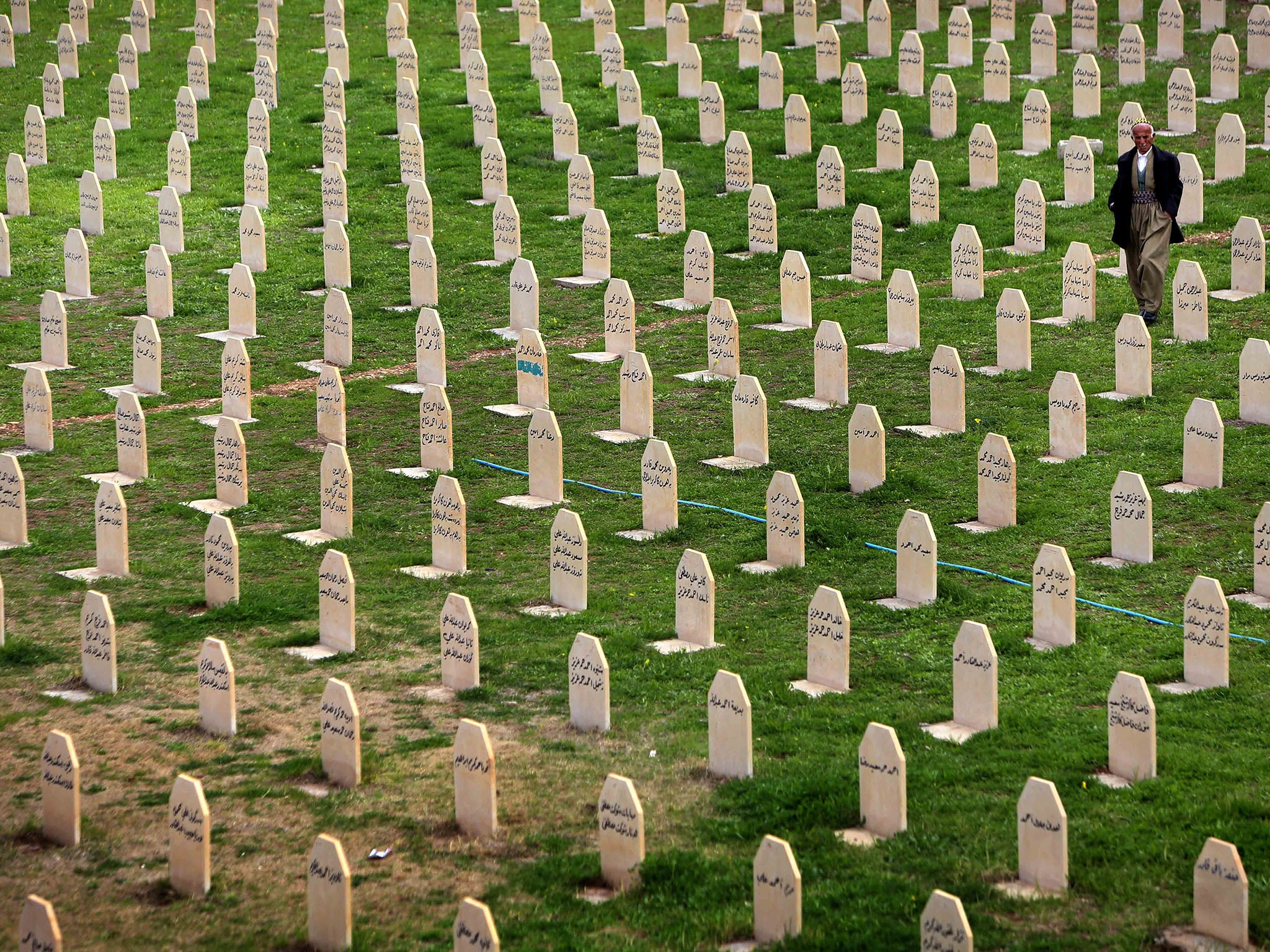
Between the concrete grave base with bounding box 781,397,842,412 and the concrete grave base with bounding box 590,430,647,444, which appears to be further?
the concrete grave base with bounding box 781,397,842,412

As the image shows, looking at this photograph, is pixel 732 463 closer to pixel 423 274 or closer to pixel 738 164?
pixel 423 274

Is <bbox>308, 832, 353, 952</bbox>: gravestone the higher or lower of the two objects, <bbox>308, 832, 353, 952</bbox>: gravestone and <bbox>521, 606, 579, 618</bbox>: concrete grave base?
the lower

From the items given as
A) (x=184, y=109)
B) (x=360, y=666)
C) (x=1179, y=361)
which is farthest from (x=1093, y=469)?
(x=184, y=109)

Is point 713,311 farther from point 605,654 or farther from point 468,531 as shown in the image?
point 605,654

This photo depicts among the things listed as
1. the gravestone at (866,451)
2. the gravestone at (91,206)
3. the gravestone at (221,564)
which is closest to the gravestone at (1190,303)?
the gravestone at (866,451)

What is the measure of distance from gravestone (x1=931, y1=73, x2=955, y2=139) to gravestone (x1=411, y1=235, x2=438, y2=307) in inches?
231

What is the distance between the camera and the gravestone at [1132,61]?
19766 mm

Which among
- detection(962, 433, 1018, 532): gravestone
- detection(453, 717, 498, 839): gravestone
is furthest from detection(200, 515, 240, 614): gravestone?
detection(962, 433, 1018, 532): gravestone

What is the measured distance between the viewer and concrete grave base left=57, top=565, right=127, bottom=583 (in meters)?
11.0

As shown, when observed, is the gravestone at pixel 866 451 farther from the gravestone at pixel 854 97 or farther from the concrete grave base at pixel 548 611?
the gravestone at pixel 854 97

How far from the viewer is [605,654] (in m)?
9.71

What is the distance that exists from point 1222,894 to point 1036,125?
12.7 meters

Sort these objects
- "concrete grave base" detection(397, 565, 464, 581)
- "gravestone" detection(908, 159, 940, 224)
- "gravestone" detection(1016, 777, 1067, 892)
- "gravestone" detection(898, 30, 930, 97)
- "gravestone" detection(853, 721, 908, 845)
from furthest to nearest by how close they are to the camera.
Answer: "gravestone" detection(898, 30, 930, 97)
"gravestone" detection(908, 159, 940, 224)
"concrete grave base" detection(397, 565, 464, 581)
"gravestone" detection(853, 721, 908, 845)
"gravestone" detection(1016, 777, 1067, 892)

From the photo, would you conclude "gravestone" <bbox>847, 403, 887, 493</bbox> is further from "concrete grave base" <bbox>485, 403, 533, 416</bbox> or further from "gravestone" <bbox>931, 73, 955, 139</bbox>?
"gravestone" <bbox>931, 73, 955, 139</bbox>
